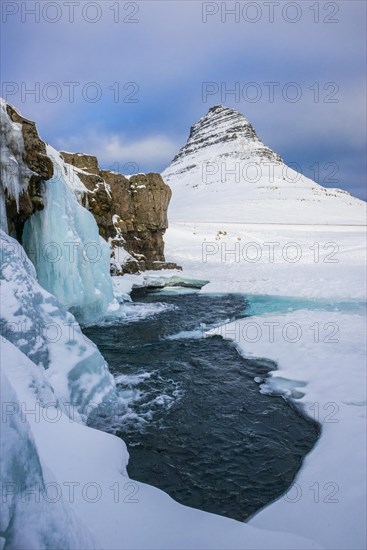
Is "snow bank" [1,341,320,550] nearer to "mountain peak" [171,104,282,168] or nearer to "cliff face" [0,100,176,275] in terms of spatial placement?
"cliff face" [0,100,176,275]

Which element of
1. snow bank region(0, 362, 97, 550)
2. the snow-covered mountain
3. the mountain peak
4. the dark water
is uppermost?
the mountain peak

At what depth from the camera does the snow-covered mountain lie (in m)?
77.7

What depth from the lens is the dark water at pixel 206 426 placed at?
4.55 metres

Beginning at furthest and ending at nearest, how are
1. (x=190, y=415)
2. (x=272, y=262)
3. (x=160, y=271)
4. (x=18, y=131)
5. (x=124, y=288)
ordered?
1. (x=272, y=262)
2. (x=160, y=271)
3. (x=124, y=288)
4. (x=18, y=131)
5. (x=190, y=415)

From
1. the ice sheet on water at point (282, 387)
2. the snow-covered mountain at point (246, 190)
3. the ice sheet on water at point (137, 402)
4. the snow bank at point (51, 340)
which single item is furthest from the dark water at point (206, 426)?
the snow-covered mountain at point (246, 190)

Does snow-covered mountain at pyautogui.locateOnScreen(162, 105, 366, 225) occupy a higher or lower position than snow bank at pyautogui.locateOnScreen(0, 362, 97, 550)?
higher

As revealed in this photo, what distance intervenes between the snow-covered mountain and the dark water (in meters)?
62.0

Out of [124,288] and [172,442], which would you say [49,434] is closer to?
[172,442]

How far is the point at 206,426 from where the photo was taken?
601cm

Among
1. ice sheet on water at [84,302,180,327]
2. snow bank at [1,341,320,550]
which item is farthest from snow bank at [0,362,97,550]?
ice sheet on water at [84,302,180,327]

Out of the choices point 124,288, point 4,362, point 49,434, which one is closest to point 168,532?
point 49,434

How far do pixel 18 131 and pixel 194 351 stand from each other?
768 centimetres

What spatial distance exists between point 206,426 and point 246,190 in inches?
4122

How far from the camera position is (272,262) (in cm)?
3089
